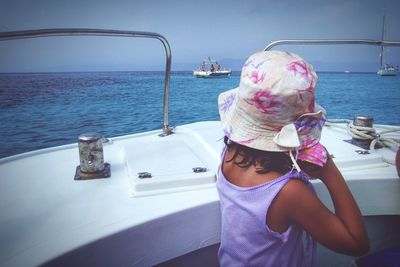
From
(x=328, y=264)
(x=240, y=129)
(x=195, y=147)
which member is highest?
(x=240, y=129)

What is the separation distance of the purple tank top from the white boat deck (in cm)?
17

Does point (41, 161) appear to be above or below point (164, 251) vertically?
above

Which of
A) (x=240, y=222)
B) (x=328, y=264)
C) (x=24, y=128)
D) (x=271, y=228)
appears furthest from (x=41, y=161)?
(x=24, y=128)

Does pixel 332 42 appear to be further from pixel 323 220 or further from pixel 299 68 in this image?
pixel 323 220

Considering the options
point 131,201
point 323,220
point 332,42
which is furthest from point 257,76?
point 332,42

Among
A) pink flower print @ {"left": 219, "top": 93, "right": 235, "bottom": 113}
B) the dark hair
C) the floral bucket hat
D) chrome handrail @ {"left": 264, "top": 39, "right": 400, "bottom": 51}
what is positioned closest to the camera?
the floral bucket hat

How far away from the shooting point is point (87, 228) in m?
0.94

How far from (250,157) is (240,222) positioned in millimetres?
221

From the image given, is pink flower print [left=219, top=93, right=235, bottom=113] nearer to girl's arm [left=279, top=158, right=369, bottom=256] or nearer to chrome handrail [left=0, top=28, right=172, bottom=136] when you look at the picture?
girl's arm [left=279, top=158, right=369, bottom=256]

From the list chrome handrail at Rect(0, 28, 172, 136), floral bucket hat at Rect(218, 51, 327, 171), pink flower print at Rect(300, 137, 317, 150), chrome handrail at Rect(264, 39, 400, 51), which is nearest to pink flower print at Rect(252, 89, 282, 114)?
floral bucket hat at Rect(218, 51, 327, 171)

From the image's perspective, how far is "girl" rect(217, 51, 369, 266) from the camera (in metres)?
0.78

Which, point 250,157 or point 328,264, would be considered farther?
point 328,264

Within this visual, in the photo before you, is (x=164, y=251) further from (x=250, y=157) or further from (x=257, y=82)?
(x=257, y=82)

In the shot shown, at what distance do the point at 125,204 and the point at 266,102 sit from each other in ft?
2.29
